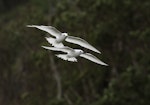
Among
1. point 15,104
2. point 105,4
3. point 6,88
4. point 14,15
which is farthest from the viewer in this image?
point 14,15

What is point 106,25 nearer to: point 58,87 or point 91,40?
point 91,40

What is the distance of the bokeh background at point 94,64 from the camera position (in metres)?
14.1

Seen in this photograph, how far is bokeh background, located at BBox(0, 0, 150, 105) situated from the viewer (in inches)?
553

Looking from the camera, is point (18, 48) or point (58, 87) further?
point (18, 48)

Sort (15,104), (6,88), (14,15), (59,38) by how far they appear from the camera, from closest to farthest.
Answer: (59,38) < (15,104) < (6,88) < (14,15)

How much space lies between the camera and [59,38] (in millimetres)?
7203

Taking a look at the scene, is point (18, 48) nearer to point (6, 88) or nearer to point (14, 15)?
Answer: point (6, 88)

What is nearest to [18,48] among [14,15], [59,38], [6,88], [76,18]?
[6,88]

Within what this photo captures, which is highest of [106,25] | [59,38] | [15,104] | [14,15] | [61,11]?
[14,15]

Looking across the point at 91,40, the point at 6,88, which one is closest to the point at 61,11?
the point at 91,40

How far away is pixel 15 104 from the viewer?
15500mm

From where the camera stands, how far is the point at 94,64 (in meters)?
14.8

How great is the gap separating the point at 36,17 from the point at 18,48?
2613mm

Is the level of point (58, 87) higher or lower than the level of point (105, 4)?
lower
